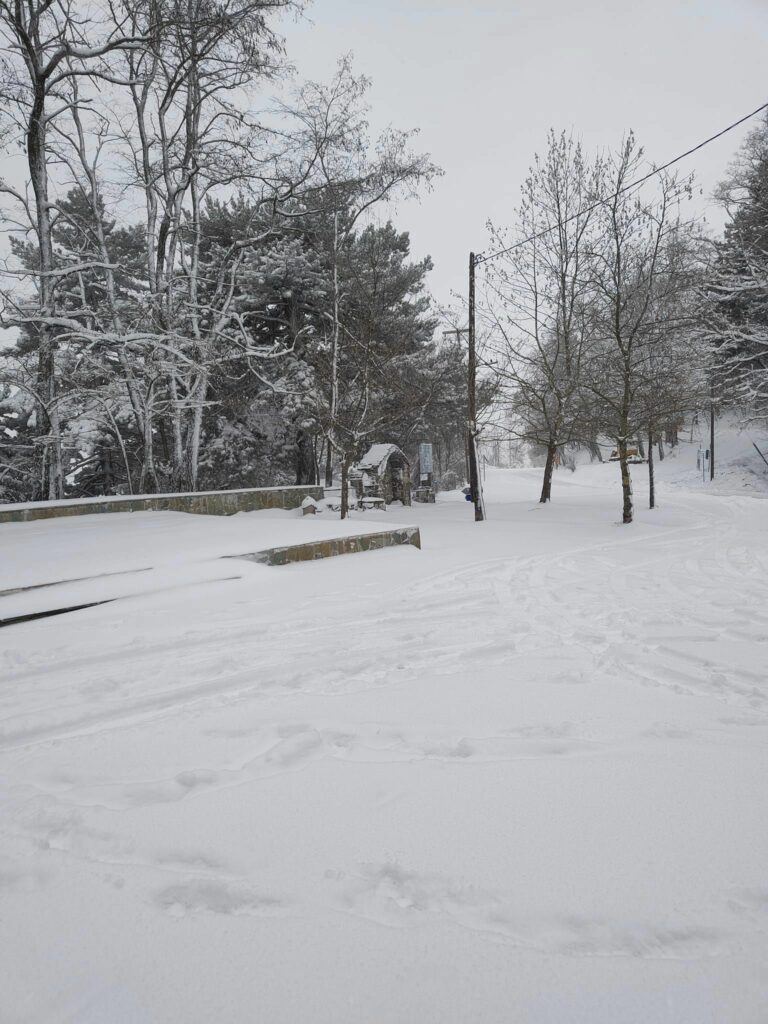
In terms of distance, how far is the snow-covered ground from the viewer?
3.73 feet

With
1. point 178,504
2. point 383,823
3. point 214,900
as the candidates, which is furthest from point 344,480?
point 214,900

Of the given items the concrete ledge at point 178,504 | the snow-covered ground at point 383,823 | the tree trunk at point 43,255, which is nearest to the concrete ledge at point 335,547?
the snow-covered ground at point 383,823

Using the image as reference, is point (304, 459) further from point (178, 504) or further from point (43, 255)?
point (43, 255)

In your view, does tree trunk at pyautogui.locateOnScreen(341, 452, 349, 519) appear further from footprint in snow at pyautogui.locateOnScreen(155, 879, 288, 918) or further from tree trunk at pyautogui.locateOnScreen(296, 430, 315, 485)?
footprint in snow at pyautogui.locateOnScreen(155, 879, 288, 918)

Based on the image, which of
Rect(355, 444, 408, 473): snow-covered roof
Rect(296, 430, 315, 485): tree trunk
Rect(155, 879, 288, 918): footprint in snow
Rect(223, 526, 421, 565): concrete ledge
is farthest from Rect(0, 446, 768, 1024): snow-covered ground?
Rect(296, 430, 315, 485): tree trunk

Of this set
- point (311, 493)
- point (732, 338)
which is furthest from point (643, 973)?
point (732, 338)

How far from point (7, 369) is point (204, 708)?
17.8 meters

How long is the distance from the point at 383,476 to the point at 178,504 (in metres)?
10.1

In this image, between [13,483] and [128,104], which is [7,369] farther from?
[128,104]

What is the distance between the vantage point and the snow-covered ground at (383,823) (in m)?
1.14

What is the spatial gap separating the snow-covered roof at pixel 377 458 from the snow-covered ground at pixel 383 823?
14.5 m

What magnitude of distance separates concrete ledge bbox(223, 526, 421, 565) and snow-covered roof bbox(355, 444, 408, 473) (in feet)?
34.6

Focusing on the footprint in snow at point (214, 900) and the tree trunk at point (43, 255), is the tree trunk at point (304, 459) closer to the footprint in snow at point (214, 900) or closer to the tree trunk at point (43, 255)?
the tree trunk at point (43, 255)

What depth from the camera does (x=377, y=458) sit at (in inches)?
724
